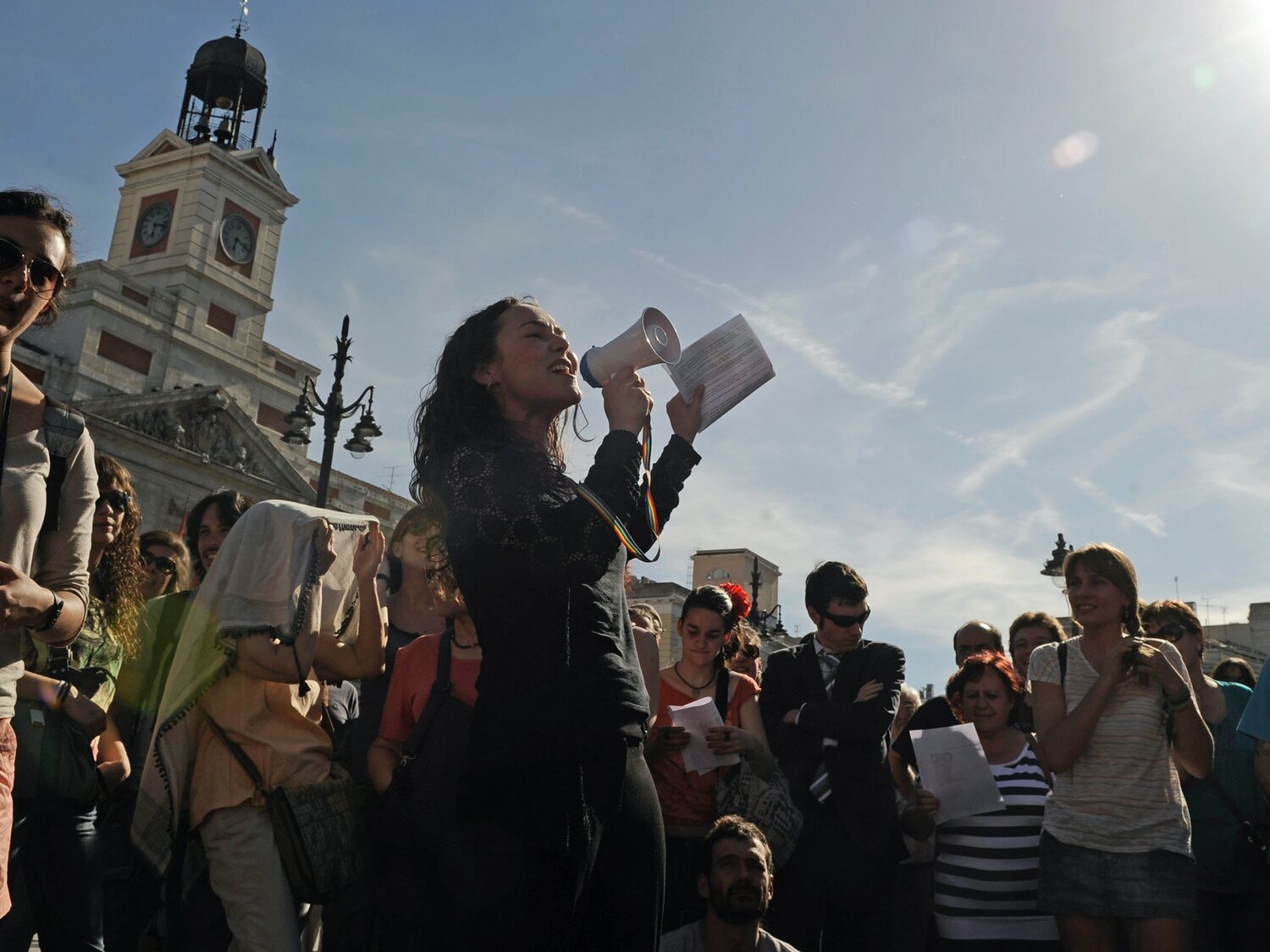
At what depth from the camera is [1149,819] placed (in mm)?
4008

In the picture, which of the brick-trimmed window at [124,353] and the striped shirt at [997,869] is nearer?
the striped shirt at [997,869]

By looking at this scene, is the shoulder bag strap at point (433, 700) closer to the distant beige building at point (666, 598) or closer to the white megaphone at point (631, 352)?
the white megaphone at point (631, 352)

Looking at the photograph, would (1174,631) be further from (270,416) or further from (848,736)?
(270,416)

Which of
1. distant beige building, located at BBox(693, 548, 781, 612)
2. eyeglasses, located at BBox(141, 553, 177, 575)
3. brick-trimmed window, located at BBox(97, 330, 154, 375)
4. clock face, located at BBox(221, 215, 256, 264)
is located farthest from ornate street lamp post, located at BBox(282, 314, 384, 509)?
distant beige building, located at BBox(693, 548, 781, 612)

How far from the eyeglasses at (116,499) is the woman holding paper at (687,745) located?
93.0 inches

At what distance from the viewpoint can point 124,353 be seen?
36750 millimetres

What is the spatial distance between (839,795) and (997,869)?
2.43 feet

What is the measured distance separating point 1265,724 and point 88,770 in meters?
4.52

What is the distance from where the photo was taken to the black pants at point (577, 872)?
1.88 meters

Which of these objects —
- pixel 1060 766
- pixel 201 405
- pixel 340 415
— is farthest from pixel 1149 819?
pixel 201 405

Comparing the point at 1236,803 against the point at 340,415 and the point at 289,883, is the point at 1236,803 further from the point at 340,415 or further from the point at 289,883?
the point at 340,415

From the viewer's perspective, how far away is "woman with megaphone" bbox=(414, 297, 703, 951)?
75.1 inches

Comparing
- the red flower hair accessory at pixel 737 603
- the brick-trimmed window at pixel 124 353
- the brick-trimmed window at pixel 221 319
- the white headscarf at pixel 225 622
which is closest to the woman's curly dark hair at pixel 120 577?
the white headscarf at pixel 225 622

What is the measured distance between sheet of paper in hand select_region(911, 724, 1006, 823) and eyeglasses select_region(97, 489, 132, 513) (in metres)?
3.53
